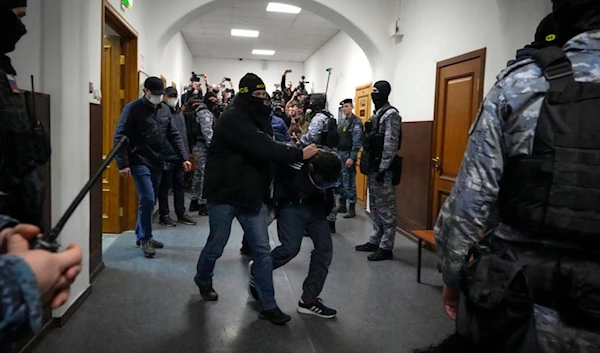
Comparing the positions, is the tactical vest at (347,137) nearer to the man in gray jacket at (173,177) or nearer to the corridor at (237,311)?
the man in gray jacket at (173,177)

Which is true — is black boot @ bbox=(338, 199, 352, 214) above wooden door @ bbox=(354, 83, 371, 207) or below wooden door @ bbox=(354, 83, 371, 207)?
below

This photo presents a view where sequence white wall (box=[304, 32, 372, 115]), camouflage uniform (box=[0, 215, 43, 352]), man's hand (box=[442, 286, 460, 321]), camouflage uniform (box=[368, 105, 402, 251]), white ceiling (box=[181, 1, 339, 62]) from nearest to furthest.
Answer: camouflage uniform (box=[0, 215, 43, 352]), man's hand (box=[442, 286, 460, 321]), camouflage uniform (box=[368, 105, 402, 251]), white wall (box=[304, 32, 372, 115]), white ceiling (box=[181, 1, 339, 62])

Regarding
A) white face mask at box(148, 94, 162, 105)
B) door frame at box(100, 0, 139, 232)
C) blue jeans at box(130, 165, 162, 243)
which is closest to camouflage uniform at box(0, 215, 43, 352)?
blue jeans at box(130, 165, 162, 243)

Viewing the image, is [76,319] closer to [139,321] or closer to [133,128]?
[139,321]

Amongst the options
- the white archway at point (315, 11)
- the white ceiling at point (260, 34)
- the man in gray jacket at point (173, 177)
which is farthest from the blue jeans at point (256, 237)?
the white ceiling at point (260, 34)

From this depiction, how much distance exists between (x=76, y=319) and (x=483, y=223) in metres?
2.44

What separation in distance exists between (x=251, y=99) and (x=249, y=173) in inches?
17.8

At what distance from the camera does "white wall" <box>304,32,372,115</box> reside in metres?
7.52

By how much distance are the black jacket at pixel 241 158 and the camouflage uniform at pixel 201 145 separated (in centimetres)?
247

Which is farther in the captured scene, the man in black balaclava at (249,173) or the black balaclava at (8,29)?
the man in black balaclava at (249,173)

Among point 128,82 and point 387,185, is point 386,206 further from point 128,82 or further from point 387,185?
point 128,82

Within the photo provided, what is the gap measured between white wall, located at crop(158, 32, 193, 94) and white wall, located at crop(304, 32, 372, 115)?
3.12m

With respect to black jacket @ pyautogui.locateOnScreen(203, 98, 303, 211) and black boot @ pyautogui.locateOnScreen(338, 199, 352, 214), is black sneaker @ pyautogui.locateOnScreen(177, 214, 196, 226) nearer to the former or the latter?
black boot @ pyautogui.locateOnScreen(338, 199, 352, 214)

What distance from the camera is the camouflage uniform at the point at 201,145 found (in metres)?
5.42
